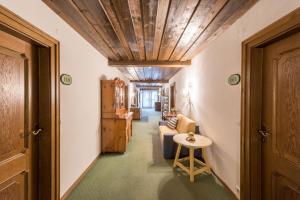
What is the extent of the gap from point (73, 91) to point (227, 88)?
2.20 metres

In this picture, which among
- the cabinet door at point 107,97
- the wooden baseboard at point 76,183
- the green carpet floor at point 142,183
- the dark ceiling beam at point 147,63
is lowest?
the green carpet floor at point 142,183

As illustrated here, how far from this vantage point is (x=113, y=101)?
3.42 meters

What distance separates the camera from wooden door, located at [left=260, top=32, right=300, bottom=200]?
1.18m

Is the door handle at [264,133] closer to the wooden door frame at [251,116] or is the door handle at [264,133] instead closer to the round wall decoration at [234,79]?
the wooden door frame at [251,116]

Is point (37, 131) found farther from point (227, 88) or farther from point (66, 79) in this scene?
point (227, 88)

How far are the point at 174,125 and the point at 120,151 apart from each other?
5.14 ft

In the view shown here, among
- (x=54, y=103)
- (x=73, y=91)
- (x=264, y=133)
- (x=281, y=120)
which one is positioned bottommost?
(x=264, y=133)

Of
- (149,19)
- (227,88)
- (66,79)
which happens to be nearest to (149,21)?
(149,19)

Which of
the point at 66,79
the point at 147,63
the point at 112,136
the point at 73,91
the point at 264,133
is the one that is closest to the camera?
the point at 264,133

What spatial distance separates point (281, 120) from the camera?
1.31 meters

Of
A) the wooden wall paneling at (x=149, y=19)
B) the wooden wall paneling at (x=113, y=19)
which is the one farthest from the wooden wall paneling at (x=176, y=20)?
the wooden wall paneling at (x=113, y=19)

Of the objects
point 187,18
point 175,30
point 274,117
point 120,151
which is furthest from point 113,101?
point 274,117

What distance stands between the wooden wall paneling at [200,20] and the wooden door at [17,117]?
178 cm

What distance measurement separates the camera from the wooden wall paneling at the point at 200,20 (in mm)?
1476
